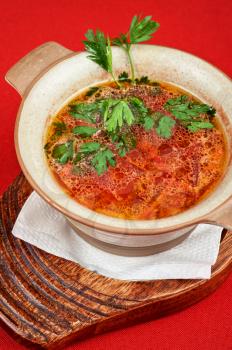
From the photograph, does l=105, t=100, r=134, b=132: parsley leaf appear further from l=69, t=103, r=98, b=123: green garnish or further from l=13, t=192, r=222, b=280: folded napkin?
l=13, t=192, r=222, b=280: folded napkin

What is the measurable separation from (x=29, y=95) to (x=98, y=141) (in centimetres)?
25

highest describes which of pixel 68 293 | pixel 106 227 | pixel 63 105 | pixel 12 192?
pixel 63 105

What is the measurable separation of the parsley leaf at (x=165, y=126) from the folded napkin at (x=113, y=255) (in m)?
0.34

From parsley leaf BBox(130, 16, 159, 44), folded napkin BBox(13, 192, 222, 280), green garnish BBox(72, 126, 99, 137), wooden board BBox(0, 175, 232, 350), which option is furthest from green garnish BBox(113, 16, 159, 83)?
wooden board BBox(0, 175, 232, 350)

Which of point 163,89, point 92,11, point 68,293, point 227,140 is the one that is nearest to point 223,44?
point 92,11

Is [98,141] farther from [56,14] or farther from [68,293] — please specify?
[56,14]

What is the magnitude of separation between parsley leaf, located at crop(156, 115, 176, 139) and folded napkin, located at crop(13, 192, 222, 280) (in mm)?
336

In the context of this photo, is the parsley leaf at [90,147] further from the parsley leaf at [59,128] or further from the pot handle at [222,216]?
the pot handle at [222,216]

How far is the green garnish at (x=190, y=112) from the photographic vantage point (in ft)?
5.38

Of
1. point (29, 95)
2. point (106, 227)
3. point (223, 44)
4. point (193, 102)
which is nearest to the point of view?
point (106, 227)

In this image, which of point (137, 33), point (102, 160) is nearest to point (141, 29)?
point (137, 33)

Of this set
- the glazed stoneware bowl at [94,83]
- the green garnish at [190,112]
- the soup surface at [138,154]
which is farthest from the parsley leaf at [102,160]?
the green garnish at [190,112]

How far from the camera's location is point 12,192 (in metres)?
1.83

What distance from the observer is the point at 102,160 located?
1.54 m
